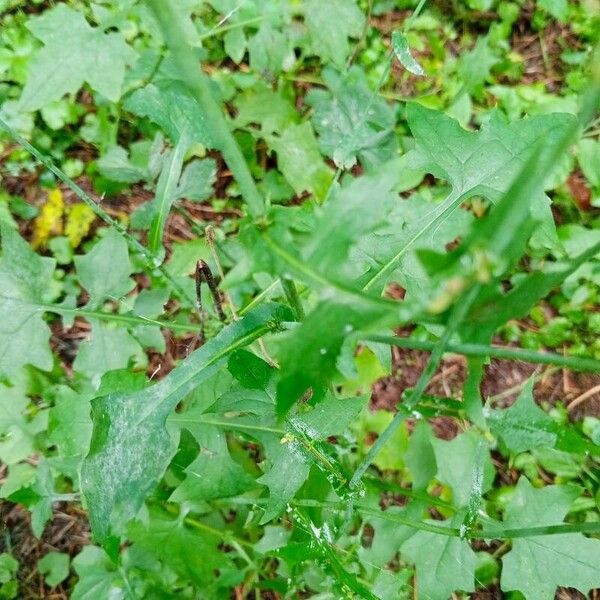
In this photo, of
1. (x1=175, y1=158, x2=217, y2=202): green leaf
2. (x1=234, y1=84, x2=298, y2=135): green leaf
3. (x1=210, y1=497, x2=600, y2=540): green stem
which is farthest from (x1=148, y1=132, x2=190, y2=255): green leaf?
(x1=234, y1=84, x2=298, y2=135): green leaf

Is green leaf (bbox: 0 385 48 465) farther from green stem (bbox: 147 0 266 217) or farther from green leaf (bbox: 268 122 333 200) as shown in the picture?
green stem (bbox: 147 0 266 217)

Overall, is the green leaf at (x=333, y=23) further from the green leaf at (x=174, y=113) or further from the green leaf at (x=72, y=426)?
the green leaf at (x=72, y=426)

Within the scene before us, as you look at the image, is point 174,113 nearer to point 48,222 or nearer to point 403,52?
point 403,52

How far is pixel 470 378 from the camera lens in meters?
0.89

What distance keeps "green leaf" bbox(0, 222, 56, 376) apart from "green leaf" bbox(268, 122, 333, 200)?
1.16 meters

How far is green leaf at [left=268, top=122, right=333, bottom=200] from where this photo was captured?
252 centimetres

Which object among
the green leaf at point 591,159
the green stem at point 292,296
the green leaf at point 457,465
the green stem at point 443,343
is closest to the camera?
the green stem at point 443,343

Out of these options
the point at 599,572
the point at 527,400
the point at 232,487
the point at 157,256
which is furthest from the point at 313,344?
the point at 599,572

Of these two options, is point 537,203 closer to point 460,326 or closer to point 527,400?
Answer: point 527,400

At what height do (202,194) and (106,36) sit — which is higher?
(106,36)

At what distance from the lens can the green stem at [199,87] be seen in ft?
2.42

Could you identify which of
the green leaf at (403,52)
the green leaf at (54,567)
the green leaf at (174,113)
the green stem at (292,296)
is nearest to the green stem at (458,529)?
the green stem at (292,296)

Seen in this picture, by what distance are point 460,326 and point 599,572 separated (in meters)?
1.19

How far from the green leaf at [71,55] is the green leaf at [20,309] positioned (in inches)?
17.4
